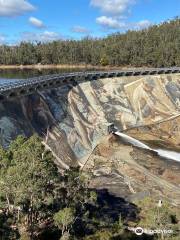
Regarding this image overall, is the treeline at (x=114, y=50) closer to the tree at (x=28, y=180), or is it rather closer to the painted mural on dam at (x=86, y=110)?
the painted mural on dam at (x=86, y=110)

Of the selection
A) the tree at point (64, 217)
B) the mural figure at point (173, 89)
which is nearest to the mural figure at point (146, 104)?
the mural figure at point (173, 89)

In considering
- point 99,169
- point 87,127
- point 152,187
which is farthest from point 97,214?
point 87,127

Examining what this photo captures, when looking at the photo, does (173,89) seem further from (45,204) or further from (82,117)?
(45,204)

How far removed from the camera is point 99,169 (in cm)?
5425

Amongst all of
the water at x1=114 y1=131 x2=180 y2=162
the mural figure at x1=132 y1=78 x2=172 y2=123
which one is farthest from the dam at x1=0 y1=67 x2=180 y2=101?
the water at x1=114 y1=131 x2=180 y2=162

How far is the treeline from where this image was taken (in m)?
151

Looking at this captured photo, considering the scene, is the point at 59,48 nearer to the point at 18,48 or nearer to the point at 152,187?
the point at 18,48

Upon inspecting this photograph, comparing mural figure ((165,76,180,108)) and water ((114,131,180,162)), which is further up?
mural figure ((165,76,180,108))

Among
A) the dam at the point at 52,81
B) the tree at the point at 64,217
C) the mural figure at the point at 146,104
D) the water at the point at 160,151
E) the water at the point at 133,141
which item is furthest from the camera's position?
the mural figure at the point at 146,104

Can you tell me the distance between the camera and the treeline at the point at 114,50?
15088cm

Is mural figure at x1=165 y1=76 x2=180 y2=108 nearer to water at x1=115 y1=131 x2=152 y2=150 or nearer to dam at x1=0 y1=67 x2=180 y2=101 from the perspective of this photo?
dam at x1=0 y1=67 x2=180 y2=101

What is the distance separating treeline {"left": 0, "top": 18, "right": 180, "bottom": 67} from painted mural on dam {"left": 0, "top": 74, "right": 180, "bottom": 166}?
56.8m

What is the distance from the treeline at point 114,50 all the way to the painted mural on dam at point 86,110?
5683 cm

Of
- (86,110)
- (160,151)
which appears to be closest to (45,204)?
(160,151)
